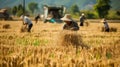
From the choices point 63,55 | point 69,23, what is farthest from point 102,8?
point 63,55

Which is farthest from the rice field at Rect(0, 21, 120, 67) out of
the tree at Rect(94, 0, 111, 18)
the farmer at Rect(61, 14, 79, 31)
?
the tree at Rect(94, 0, 111, 18)

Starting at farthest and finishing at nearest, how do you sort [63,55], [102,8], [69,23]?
1. [102,8]
2. [69,23]
3. [63,55]

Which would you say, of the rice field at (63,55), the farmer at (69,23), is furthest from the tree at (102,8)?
the rice field at (63,55)

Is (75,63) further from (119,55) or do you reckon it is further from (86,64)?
(119,55)

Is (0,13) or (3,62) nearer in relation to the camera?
(3,62)

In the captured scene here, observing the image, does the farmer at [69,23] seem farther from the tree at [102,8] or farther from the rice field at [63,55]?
the tree at [102,8]

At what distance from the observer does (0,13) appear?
58.2 metres

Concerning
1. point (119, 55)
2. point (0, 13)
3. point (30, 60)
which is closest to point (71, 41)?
point (119, 55)

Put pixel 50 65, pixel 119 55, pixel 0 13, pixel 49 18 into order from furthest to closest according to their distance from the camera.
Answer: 1. pixel 0 13
2. pixel 49 18
3. pixel 119 55
4. pixel 50 65

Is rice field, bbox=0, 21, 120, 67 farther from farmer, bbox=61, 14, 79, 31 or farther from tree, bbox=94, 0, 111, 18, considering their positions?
tree, bbox=94, 0, 111, 18

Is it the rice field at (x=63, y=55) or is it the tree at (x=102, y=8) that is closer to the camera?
the rice field at (x=63, y=55)

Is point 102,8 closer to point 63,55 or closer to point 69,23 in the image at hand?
point 69,23

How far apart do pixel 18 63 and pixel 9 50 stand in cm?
277

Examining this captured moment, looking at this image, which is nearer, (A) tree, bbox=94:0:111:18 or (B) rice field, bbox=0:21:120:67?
(B) rice field, bbox=0:21:120:67
